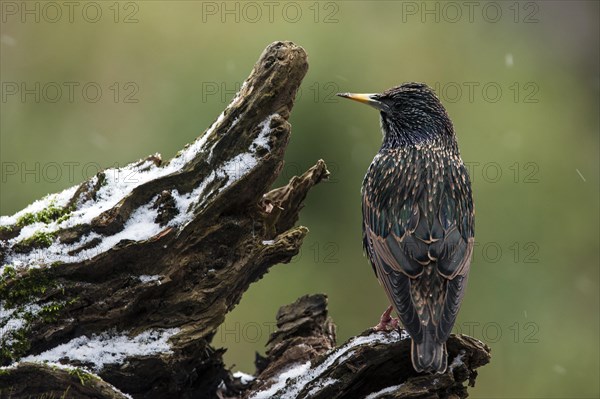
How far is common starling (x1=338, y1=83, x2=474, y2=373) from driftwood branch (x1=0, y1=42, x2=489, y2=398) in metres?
0.24

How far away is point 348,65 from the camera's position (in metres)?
9.91

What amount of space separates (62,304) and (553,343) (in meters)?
6.57

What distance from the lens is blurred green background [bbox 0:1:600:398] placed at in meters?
9.48

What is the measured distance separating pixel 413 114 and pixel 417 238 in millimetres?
1284

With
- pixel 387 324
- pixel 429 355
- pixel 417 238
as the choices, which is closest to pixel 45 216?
pixel 387 324

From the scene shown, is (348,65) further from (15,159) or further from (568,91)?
(15,159)

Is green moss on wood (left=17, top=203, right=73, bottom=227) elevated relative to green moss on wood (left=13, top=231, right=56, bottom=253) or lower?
Result: elevated

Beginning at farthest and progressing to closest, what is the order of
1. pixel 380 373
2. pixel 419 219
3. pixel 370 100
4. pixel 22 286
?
pixel 370 100, pixel 419 219, pixel 380 373, pixel 22 286

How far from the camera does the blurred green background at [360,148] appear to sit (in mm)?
9484

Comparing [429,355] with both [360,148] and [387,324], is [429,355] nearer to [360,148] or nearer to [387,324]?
[387,324]

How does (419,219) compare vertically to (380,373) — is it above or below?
above

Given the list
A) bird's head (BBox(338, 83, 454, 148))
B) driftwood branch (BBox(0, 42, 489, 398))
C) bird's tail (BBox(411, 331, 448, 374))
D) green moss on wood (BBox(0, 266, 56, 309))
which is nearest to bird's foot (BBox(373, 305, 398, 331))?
driftwood branch (BBox(0, 42, 489, 398))

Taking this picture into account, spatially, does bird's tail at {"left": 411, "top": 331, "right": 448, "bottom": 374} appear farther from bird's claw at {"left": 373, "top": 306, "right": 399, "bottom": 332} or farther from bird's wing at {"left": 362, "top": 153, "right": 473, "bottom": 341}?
bird's claw at {"left": 373, "top": 306, "right": 399, "bottom": 332}

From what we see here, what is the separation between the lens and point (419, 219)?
5492 millimetres
